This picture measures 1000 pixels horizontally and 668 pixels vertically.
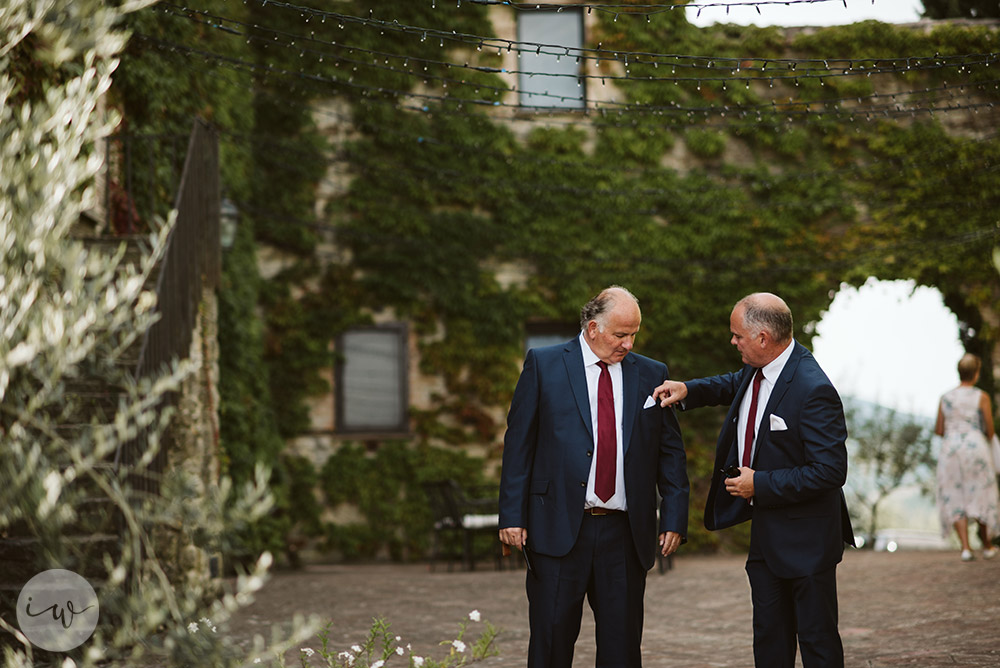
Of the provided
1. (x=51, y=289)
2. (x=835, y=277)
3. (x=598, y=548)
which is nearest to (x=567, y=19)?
(x=835, y=277)

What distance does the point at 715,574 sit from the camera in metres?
10.1

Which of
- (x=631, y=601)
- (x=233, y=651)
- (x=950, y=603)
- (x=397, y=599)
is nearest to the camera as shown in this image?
(x=233, y=651)

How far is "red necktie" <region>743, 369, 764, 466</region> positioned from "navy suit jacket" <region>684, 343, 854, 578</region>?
5cm

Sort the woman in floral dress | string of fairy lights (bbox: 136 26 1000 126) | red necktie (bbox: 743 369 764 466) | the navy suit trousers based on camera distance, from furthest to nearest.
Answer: the woman in floral dress
string of fairy lights (bbox: 136 26 1000 126)
red necktie (bbox: 743 369 764 466)
the navy suit trousers

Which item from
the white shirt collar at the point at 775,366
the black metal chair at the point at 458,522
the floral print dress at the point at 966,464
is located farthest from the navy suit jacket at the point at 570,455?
the black metal chair at the point at 458,522

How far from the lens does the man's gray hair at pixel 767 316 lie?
368cm

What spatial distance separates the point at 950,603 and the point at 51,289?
643 cm

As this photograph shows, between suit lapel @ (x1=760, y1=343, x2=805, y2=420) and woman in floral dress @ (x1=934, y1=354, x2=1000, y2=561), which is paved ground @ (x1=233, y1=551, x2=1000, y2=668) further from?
suit lapel @ (x1=760, y1=343, x2=805, y2=420)

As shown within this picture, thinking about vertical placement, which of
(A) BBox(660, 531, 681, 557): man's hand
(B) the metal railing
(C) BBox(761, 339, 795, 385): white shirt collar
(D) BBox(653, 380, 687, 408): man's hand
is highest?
(B) the metal railing

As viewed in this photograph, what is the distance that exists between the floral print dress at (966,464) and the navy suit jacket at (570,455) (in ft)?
20.4

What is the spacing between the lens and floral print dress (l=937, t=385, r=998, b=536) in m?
9.20

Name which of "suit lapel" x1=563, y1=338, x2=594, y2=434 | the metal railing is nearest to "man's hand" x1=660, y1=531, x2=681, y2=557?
"suit lapel" x1=563, y1=338, x2=594, y2=434

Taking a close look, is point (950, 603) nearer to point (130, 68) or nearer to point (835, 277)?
point (835, 277)

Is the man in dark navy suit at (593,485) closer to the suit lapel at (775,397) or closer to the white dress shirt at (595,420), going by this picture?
the white dress shirt at (595,420)
